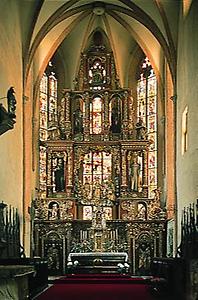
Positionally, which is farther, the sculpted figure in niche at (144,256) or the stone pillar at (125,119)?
the stone pillar at (125,119)

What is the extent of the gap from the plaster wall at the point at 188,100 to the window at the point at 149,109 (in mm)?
7291

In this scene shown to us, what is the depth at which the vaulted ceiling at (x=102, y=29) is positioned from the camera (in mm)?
27077

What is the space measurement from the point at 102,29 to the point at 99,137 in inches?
202

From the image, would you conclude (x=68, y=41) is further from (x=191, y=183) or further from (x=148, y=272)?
(x=191, y=183)

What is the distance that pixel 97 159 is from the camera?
34469 millimetres

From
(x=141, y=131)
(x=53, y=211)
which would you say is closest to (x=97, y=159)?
(x=141, y=131)

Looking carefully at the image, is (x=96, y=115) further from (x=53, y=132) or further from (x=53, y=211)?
(x=53, y=211)

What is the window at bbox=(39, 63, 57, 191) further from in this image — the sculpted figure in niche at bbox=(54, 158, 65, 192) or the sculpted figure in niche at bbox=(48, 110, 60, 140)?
the sculpted figure in niche at bbox=(54, 158, 65, 192)

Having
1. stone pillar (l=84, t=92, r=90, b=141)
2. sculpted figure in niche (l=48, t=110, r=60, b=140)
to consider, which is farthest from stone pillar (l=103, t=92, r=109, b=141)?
sculpted figure in niche (l=48, t=110, r=60, b=140)

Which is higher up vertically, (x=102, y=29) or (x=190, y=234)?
(x=102, y=29)

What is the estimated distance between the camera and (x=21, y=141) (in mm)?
27188

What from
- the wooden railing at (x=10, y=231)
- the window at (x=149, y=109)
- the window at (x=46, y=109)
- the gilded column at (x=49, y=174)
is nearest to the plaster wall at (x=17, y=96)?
the wooden railing at (x=10, y=231)

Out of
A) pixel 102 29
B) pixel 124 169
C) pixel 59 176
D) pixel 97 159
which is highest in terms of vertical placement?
pixel 102 29

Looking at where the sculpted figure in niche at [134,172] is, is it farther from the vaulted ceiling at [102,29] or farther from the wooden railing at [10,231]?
the wooden railing at [10,231]
